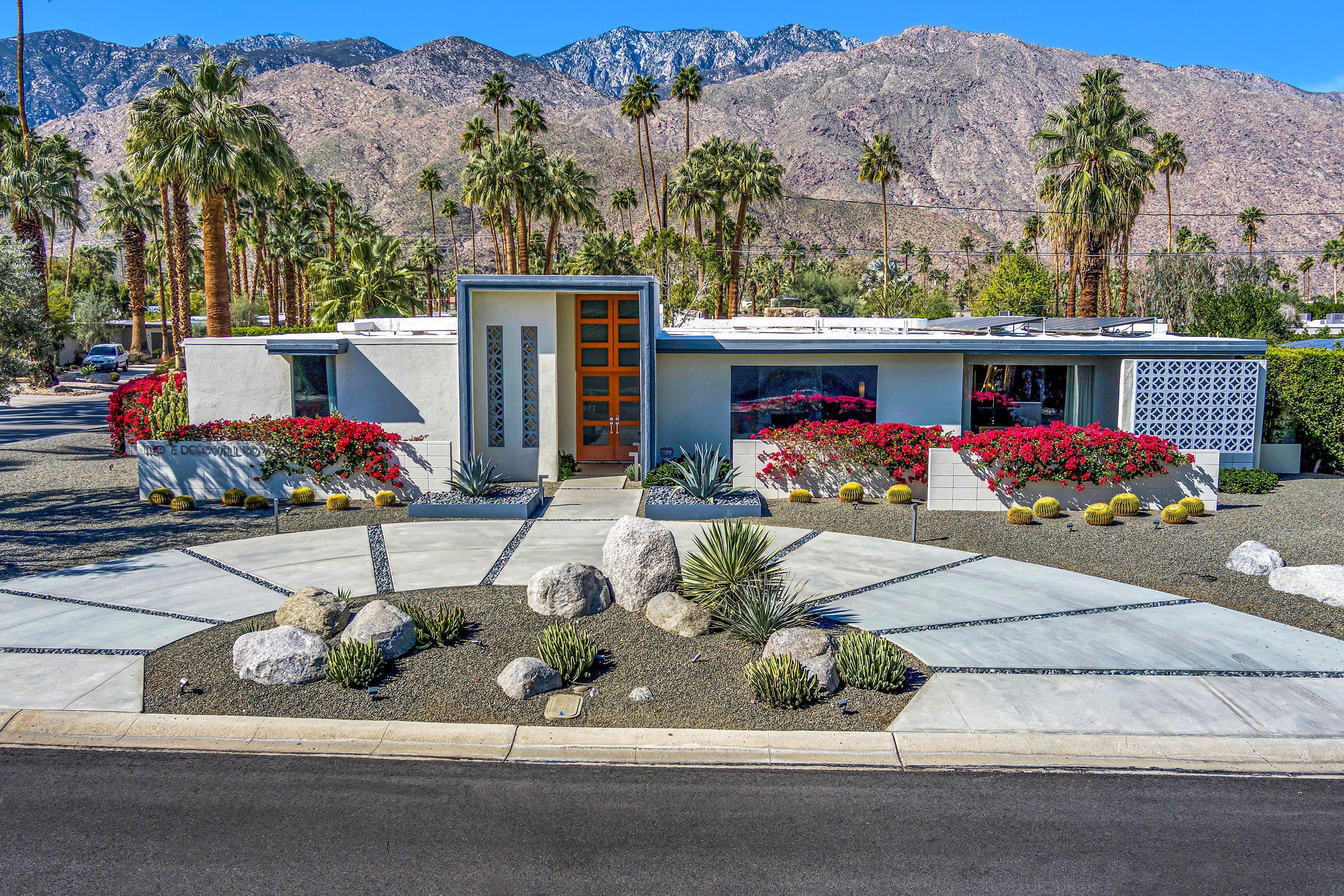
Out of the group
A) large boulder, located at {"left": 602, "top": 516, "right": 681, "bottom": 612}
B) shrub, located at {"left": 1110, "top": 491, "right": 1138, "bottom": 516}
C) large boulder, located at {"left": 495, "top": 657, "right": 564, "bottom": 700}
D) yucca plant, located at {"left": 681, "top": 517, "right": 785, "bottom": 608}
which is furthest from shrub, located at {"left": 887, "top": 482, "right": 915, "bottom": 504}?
large boulder, located at {"left": 495, "top": 657, "right": 564, "bottom": 700}

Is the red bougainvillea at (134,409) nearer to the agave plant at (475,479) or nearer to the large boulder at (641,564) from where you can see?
the agave plant at (475,479)

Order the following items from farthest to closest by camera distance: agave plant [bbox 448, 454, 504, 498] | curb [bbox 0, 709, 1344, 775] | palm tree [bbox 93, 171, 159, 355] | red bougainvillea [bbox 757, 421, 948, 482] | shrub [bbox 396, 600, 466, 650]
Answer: palm tree [bbox 93, 171, 159, 355] → red bougainvillea [bbox 757, 421, 948, 482] → agave plant [bbox 448, 454, 504, 498] → shrub [bbox 396, 600, 466, 650] → curb [bbox 0, 709, 1344, 775]

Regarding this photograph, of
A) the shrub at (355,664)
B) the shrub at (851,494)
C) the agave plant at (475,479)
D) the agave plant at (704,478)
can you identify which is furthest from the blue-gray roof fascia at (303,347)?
the shrub at (355,664)

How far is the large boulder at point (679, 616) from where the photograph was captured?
1005 centimetres

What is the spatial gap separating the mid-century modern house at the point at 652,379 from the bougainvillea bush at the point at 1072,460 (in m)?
2.17

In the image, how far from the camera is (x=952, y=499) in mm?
17344

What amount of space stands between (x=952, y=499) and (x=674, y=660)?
31.3 feet

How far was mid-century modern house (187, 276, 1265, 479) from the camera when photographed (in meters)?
19.2

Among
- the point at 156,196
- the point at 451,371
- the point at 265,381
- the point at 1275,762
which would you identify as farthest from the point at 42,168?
the point at 1275,762

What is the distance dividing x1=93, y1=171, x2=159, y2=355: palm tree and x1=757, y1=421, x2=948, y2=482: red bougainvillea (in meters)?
56.3

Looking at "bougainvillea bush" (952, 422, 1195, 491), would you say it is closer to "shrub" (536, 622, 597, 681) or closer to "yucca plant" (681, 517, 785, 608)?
"yucca plant" (681, 517, 785, 608)

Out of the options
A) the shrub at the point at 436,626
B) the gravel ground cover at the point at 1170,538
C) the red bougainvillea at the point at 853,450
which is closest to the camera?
the shrub at the point at 436,626

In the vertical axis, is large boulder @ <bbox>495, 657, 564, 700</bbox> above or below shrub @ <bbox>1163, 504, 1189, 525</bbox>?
below

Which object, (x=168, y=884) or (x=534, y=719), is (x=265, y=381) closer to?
(x=534, y=719)
